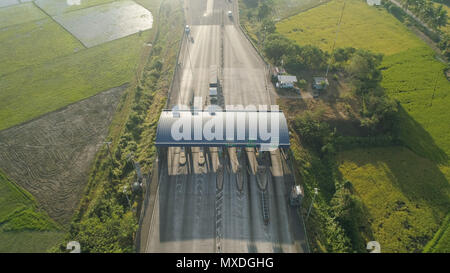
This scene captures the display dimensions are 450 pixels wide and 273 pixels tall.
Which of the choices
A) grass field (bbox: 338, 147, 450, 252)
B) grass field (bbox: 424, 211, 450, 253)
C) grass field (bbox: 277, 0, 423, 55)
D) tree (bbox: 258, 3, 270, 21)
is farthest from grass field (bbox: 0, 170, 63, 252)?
tree (bbox: 258, 3, 270, 21)

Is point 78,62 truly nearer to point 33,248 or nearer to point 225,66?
point 225,66

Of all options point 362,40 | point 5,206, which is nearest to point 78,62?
point 5,206

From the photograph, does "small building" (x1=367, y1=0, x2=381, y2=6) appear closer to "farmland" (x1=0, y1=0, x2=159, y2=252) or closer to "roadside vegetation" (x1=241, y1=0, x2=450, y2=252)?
"roadside vegetation" (x1=241, y1=0, x2=450, y2=252)

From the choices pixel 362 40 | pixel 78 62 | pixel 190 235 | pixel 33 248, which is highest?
pixel 362 40

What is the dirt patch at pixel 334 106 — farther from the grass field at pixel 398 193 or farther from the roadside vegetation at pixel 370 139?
the grass field at pixel 398 193

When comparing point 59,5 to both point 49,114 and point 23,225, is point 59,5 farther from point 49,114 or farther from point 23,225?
point 23,225

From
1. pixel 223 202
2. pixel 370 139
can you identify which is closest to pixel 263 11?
pixel 370 139

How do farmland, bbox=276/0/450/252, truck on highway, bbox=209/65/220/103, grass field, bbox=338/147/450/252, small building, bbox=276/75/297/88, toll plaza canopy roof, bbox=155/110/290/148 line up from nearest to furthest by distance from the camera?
grass field, bbox=338/147/450/252 < farmland, bbox=276/0/450/252 < toll plaza canopy roof, bbox=155/110/290/148 < truck on highway, bbox=209/65/220/103 < small building, bbox=276/75/297/88

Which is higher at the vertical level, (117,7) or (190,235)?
(117,7)
